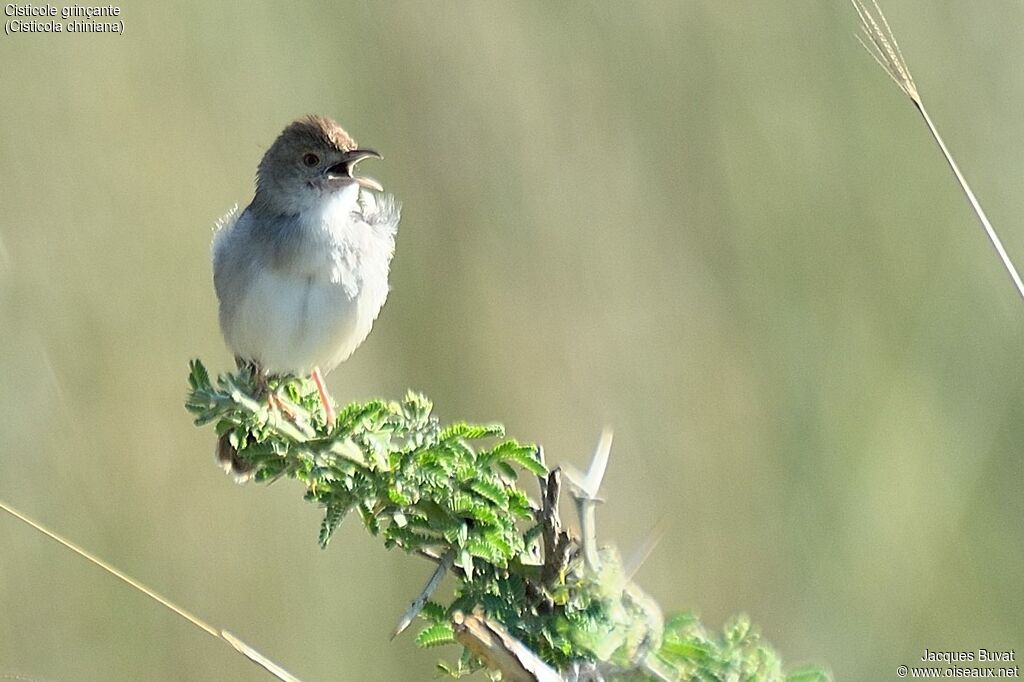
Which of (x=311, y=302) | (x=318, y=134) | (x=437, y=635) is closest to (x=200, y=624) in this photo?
(x=437, y=635)

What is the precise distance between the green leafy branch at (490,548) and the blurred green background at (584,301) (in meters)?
3.20

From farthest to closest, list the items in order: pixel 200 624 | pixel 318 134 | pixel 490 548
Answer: pixel 318 134 → pixel 200 624 → pixel 490 548

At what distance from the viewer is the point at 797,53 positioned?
18.5ft

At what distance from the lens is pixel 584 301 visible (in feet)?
19.3

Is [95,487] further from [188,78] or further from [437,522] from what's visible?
[437,522]

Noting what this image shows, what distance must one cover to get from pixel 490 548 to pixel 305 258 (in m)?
2.28

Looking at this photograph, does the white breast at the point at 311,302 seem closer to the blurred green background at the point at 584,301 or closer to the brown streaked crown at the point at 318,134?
the brown streaked crown at the point at 318,134

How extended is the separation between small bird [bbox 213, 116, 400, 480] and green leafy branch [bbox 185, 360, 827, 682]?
1.73 meters

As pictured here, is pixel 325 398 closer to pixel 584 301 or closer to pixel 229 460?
pixel 229 460

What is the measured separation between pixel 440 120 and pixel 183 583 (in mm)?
2361

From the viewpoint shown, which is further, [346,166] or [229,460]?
[346,166]

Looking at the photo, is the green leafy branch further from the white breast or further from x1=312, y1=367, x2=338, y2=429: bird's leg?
the white breast

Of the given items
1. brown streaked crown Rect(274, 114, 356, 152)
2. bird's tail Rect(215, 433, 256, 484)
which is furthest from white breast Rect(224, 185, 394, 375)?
bird's tail Rect(215, 433, 256, 484)

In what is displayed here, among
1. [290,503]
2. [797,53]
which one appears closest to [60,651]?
[290,503]
